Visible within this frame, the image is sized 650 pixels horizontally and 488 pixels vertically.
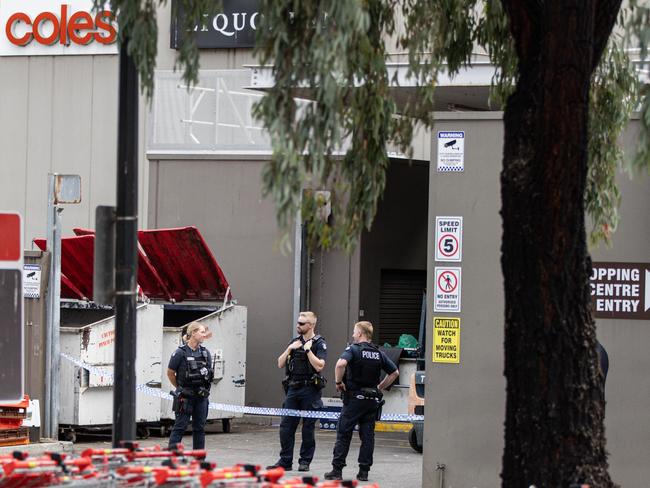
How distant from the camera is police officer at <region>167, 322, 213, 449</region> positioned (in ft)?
48.8

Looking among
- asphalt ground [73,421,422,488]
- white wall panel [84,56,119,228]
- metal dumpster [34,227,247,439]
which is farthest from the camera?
white wall panel [84,56,119,228]

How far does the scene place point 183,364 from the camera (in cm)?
1495

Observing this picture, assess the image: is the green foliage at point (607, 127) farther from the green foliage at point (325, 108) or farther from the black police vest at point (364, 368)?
the black police vest at point (364, 368)

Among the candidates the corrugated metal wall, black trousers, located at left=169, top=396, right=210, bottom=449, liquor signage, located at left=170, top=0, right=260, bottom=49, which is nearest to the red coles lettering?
the corrugated metal wall

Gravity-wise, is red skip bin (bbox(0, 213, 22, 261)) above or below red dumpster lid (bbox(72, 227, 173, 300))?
above

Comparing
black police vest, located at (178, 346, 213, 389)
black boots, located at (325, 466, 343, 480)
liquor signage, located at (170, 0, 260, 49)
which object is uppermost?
A: liquor signage, located at (170, 0, 260, 49)

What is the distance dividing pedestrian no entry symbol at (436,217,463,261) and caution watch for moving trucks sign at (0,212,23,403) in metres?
6.29

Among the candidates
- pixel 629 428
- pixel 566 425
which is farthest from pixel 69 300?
pixel 566 425

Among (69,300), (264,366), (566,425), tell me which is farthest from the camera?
(264,366)

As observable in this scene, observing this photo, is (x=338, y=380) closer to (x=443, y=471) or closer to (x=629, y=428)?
(x=443, y=471)

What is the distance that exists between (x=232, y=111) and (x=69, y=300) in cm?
532

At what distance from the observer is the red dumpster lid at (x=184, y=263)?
19.9 m

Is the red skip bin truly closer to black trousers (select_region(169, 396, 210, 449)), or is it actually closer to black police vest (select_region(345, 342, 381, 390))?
black trousers (select_region(169, 396, 210, 449))

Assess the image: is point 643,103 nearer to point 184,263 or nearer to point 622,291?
point 622,291
